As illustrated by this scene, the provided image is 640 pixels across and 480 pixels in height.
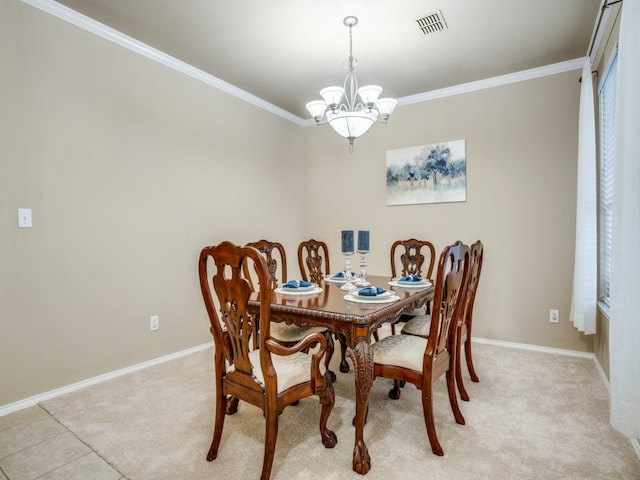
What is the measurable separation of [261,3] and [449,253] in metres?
2.02

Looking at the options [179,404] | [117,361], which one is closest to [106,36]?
[117,361]

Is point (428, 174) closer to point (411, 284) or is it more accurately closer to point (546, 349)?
point (411, 284)

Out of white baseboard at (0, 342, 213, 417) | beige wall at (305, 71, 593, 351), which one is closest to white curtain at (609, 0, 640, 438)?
beige wall at (305, 71, 593, 351)

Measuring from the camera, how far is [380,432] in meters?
1.93

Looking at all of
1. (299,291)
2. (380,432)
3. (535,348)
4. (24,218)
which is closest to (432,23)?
(299,291)

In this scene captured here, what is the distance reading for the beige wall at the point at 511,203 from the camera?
10.6 feet

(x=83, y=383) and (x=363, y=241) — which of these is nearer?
(x=363, y=241)

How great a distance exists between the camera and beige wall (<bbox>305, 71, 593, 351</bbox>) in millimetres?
3232

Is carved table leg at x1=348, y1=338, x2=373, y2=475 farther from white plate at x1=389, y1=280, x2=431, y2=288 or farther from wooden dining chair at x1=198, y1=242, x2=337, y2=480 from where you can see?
white plate at x1=389, y1=280, x2=431, y2=288

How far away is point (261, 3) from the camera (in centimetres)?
238

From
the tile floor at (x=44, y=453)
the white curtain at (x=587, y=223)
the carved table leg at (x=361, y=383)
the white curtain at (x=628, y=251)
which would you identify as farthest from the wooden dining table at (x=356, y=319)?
the white curtain at (x=587, y=223)

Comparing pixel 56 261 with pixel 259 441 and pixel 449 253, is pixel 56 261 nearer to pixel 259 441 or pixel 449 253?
pixel 259 441

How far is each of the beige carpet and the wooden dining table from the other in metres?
0.24

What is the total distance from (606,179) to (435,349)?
2.16 meters
